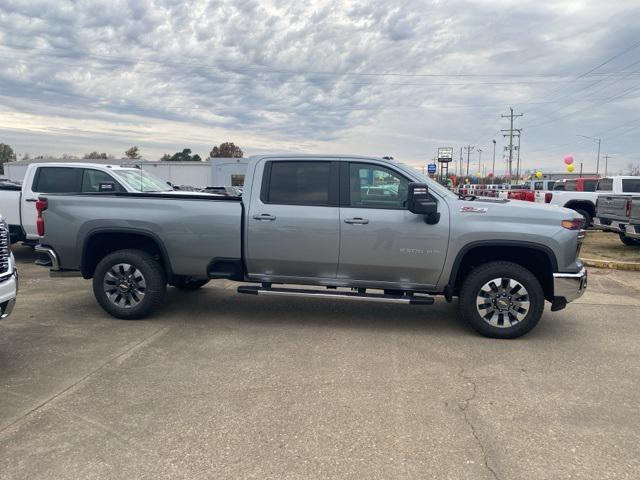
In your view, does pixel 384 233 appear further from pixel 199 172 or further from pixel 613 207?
pixel 199 172

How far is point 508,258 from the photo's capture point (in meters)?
5.65

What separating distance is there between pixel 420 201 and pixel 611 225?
8.46 meters

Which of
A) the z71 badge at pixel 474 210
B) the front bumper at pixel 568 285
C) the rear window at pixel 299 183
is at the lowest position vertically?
the front bumper at pixel 568 285

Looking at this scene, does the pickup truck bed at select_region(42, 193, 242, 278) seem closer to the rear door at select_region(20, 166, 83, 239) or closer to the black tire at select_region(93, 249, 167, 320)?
the black tire at select_region(93, 249, 167, 320)

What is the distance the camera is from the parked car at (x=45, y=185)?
9.74 metres

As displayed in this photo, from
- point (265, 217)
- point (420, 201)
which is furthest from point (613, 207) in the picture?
point (265, 217)

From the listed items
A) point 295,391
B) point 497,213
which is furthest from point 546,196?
point 295,391

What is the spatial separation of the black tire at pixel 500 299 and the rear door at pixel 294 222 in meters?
1.51

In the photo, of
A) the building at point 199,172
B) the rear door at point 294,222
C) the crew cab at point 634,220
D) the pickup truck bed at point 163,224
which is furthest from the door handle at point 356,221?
the building at point 199,172

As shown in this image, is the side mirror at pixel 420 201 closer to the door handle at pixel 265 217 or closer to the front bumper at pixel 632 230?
the door handle at pixel 265 217

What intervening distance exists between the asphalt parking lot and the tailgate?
5.48 metres

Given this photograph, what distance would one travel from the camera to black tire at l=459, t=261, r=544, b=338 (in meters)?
5.37

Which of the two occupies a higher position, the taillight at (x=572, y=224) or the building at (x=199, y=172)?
the building at (x=199, y=172)

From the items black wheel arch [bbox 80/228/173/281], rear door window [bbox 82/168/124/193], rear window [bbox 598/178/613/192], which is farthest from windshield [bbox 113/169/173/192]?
rear window [bbox 598/178/613/192]
